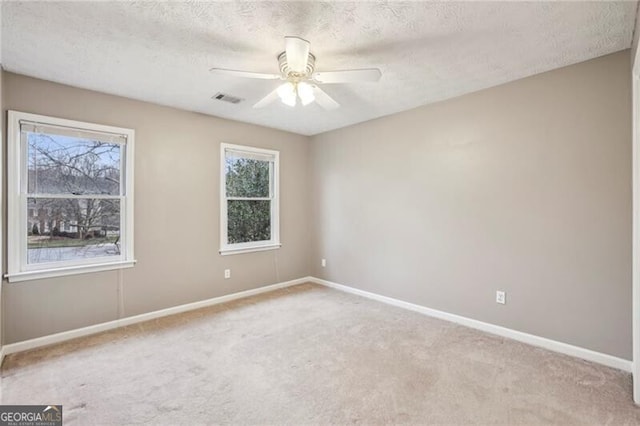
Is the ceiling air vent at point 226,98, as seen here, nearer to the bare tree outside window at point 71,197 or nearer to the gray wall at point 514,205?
the bare tree outside window at point 71,197

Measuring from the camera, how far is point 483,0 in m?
1.84

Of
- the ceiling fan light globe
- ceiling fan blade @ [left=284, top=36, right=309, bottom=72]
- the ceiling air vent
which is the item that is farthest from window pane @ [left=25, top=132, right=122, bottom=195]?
ceiling fan blade @ [left=284, top=36, right=309, bottom=72]

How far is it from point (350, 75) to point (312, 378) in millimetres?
2227

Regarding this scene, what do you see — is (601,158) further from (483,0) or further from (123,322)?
(123,322)

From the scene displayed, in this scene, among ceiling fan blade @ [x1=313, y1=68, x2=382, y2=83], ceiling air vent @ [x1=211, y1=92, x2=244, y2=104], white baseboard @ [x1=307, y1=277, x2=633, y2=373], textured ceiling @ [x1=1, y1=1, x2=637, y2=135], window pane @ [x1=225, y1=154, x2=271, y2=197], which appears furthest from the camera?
window pane @ [x1=225, y1=154, x2=271, y2=197]

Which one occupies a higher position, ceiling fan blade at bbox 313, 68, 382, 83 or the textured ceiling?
the textured ceiling

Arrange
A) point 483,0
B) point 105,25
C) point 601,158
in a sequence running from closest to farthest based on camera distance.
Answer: point 483,0
point 105,25
point 601,158

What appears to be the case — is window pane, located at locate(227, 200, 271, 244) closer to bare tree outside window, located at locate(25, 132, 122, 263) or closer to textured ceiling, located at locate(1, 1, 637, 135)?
bare tree outside window, located at locate(25, 132, 122, 263)

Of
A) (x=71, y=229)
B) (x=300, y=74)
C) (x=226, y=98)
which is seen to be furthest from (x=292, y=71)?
(x=71, y=229)

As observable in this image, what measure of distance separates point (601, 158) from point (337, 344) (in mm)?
2717

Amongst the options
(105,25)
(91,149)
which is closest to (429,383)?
(105,25)

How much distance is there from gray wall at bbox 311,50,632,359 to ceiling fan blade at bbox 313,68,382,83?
1647mm

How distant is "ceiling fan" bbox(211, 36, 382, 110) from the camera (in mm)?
2031

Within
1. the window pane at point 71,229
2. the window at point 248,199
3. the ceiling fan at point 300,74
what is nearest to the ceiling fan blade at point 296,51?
the ceiling fan at point 300,74
